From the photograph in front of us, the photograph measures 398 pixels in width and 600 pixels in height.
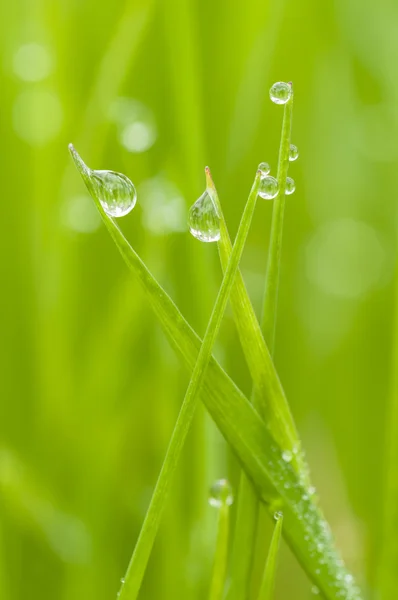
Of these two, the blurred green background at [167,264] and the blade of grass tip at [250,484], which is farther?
the blurred green background at [167,264]

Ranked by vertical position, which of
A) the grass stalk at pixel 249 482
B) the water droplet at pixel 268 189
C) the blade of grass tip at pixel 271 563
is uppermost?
the water droplet at pixel 268 189

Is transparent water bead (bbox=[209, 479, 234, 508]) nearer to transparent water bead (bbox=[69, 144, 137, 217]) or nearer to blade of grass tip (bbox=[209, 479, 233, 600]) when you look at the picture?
blade of grass tip (bbox=[209, 479, 233, 600])

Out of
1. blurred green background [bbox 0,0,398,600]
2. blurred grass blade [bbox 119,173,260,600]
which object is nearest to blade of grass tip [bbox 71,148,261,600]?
blurred grass blade [bbox 119,173,260,600]

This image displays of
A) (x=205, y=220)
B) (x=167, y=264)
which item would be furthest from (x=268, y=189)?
(x=167, y=264)

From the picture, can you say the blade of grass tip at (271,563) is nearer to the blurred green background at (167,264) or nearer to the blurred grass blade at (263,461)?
the blurred grass blade at (263,461)

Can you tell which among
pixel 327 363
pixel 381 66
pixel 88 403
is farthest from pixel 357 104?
pixel 88 403

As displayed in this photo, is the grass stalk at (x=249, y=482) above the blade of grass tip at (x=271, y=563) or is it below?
above

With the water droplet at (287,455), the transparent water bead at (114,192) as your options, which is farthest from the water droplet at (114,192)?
the water droplet at (287,455)
